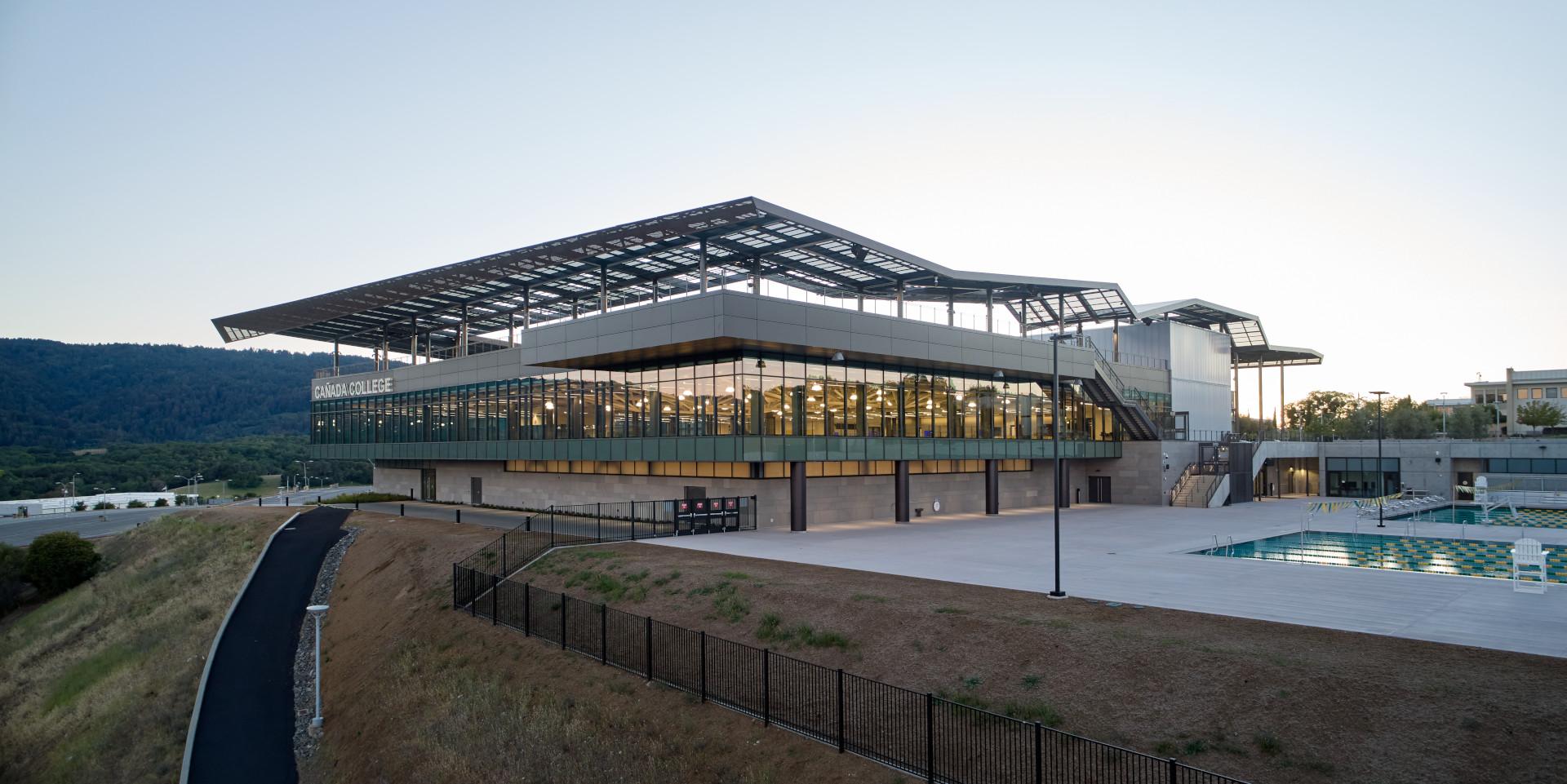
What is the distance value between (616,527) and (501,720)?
1862 centimetres

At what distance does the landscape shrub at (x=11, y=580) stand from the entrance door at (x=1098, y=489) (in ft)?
229

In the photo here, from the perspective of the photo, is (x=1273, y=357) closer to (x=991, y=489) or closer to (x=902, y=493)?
(x=991, y=489)

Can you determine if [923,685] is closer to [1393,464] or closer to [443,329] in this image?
[443,329]

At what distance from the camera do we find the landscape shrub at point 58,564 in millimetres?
52062

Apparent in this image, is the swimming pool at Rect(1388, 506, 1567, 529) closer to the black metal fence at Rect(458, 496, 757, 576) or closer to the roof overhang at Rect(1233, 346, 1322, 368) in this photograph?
the roof overhang at Rect(1233, 346, 1322, 368)

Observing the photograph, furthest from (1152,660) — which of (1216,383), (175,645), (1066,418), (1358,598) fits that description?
(1216,383)

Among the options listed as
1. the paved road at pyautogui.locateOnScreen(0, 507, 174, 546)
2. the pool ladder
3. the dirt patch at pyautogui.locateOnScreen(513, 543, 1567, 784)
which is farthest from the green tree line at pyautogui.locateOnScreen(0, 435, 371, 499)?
the dirt patch at pyautogui.locateOnScreen(513, 543, 1567, 784)

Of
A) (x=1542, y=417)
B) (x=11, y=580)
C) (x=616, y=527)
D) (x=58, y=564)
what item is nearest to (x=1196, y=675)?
(x=616, y=527)

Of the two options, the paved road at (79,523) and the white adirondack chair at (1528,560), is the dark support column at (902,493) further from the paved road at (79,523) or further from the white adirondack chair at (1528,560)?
the paved road at (79,523)

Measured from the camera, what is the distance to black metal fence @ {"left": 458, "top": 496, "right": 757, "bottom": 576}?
32.0 m

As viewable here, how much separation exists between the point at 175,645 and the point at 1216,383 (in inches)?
2782

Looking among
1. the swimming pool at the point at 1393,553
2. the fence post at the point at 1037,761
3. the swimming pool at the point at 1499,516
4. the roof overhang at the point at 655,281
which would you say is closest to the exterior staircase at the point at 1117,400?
the roof overhang at the point at 655,281

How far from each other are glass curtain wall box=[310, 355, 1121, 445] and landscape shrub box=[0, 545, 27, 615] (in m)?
23.7

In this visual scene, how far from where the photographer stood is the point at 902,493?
1752 inches
